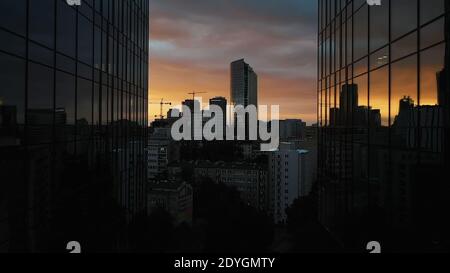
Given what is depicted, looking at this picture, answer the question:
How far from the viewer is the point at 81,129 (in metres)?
14.7

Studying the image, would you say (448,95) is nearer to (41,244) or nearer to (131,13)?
(41,244)

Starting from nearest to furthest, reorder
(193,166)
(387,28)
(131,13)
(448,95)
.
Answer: (448,95) < (387,28) < (131,13) < (193,166)

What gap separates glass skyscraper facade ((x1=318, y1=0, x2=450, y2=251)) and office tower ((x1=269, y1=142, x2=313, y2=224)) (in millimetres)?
68045

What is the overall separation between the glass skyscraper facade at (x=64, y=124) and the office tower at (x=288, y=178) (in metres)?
68.3

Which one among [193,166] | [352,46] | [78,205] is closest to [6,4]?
[78,205]

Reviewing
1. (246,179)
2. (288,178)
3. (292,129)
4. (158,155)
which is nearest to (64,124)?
(288,178)

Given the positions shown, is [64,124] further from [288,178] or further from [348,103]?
[288,178]

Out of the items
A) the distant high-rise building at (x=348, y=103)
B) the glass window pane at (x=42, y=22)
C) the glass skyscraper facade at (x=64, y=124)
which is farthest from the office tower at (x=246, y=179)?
the glass window pane at (x=42, y=22)

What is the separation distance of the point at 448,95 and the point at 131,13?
18968 millimetres

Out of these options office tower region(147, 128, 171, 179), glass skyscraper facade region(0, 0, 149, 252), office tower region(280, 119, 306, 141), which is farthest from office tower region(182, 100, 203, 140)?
glass skyscraper facade region(0, 0, 149, 252)

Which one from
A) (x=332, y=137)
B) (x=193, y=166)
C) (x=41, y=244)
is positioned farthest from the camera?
(x=193, y=166)

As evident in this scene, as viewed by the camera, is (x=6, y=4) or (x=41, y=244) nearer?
(x=6, y=4)

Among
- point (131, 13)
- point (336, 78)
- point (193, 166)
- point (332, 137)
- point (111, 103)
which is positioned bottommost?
→ point (193, 166)
